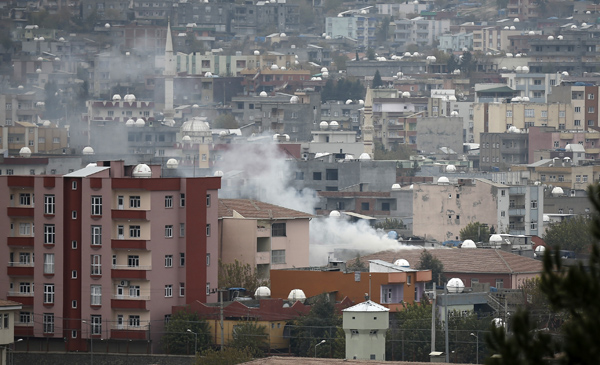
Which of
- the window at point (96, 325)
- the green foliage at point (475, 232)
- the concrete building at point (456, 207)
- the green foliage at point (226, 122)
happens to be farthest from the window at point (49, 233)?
the green foliage at point (226, 122)

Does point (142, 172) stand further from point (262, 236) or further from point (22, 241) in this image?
point (262, 236)

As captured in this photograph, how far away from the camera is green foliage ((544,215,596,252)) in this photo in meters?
86.5

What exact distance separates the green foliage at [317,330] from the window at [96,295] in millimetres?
7025

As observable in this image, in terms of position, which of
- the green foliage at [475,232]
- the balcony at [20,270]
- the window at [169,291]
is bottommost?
the green foliage at [475,232]

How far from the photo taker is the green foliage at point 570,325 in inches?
690

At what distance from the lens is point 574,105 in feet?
510

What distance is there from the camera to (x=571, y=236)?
289 feet

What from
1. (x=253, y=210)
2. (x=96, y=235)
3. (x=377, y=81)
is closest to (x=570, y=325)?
(x=96, y=235)

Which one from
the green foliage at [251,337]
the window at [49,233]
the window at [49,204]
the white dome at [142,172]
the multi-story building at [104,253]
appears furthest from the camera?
the white dome at [142,172]

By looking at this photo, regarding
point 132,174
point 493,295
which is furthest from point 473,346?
point 132,174

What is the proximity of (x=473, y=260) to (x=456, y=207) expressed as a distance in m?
22.7

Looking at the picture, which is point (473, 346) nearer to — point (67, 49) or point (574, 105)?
point (574, 105)

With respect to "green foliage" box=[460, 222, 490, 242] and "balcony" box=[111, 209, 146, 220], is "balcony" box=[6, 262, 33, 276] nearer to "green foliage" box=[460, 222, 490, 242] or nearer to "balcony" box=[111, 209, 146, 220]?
"balcony" box=[111, 209, 146, 220]

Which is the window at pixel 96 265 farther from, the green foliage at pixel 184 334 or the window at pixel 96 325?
the green foliage at pixel 184 334
